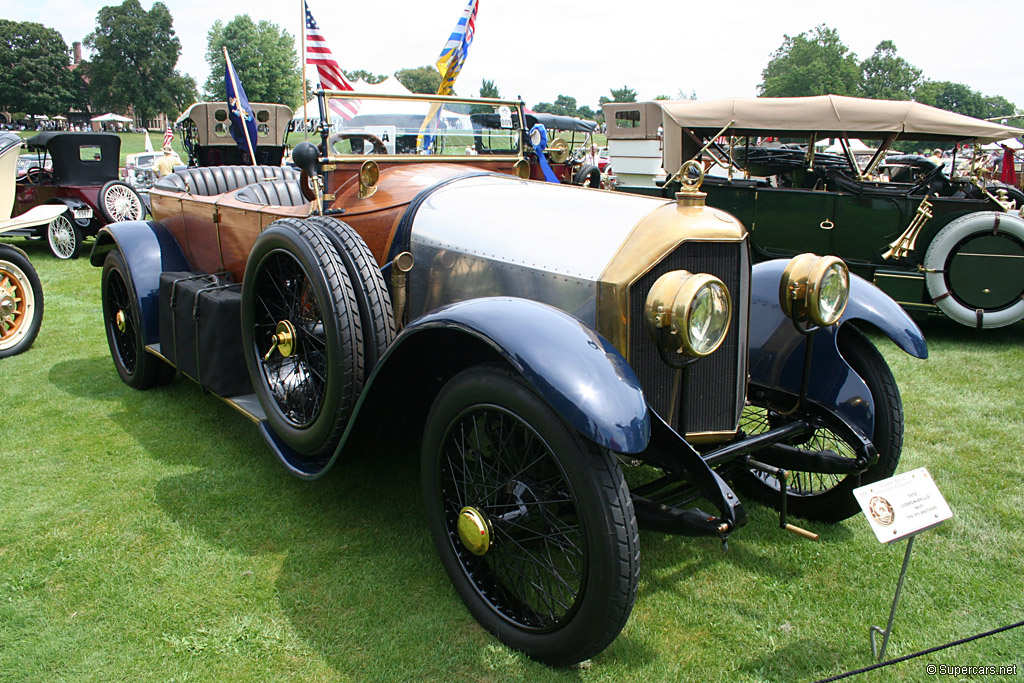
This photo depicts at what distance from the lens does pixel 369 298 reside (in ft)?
9.03

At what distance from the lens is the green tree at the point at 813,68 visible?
70125 mm

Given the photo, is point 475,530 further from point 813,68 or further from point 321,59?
point 813,68

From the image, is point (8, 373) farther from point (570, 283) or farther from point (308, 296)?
point (570, 283)

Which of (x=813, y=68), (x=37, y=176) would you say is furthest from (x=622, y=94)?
(x=37, y=176)

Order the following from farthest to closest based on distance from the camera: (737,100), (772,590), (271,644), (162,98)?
(162,98) → (737,100) → (772,590) → (271,644)

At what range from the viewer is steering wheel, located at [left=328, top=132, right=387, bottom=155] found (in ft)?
11.4

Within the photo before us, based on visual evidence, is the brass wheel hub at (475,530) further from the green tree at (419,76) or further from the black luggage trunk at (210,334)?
the green tree at (419,76)

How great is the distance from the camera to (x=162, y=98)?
69.8 meters

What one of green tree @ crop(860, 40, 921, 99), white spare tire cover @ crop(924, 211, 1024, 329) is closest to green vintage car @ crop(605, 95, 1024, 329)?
white spare tire cover @ crop(924, 211, 1024, 329)

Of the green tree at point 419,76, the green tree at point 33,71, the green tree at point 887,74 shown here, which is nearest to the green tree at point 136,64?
the green tree at point 33,71

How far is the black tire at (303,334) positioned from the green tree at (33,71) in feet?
239

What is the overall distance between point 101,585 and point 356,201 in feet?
6.44

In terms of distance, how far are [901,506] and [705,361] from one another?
76cm

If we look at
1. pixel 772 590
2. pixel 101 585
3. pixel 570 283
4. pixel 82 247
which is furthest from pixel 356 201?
pixel 82 247
